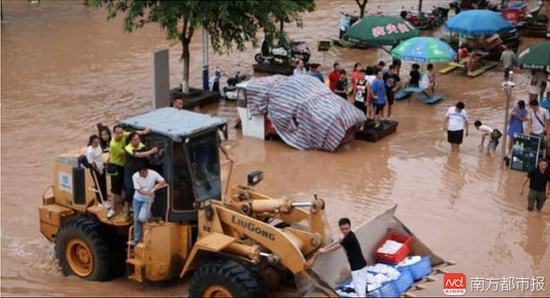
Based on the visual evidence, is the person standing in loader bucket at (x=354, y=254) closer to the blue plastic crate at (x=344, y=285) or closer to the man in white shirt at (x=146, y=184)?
the blue plastic crate at (x=344, y=285)

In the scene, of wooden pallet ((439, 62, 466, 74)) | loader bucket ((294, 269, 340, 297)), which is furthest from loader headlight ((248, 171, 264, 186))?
wooden pallet ((439, 62, 466, 74))

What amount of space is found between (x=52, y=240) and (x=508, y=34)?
1921cm

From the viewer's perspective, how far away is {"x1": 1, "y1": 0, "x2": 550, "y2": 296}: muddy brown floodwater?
1220 cm

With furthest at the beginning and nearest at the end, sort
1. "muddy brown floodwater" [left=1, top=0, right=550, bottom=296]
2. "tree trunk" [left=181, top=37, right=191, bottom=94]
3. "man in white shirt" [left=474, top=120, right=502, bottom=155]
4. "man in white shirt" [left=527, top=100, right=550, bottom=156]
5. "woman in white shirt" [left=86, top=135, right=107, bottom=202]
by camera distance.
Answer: "tree trunk" [left=181, top=37, right=191, bottom=94] < "man in white shirt" [left=474, top=120, right=502, bottom=155] < "man in white shirt" [left=527, top=100, right=550, bottom=156] < "muddy brown floodwater" [left=1, top=0, right=550, bottom=296] < "woman in white shirt" [left=86, top=135, right=107, bottom=202]

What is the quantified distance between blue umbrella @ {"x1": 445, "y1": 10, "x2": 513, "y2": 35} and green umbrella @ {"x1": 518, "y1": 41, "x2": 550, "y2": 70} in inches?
176

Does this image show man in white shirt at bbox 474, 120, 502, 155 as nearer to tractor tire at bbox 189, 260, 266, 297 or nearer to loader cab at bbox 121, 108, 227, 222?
loader cab at bbox 121, 108, 227, 222

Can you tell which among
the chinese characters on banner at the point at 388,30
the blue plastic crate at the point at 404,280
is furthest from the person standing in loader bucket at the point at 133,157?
the chinese characters on banner at the point at 388,30

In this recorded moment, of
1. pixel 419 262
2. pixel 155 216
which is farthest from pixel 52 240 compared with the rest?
pixel 419 262

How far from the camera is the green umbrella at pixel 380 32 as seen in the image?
71.9ft

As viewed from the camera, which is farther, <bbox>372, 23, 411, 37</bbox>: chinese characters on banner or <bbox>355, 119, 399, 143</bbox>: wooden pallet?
<bbox>372, 23, 411, 37</bbox>: chinese characters on banner

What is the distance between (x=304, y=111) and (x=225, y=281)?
808 cm

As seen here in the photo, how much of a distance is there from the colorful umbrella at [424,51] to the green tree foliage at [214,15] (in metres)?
2.95

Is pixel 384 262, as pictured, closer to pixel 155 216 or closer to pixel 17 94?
pixel 155 216

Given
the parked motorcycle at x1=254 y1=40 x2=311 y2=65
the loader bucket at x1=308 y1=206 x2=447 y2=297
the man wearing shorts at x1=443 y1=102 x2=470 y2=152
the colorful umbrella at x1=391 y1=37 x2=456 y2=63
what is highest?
the colorful umbrella at x1=391 y1=37 x2=456 y2=63
